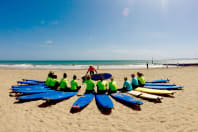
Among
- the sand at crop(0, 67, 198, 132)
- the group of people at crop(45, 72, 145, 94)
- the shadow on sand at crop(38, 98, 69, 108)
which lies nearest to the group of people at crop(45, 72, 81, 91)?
A: the group of people at crop(45, 72, 145, 94)

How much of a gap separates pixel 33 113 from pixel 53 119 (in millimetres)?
1123

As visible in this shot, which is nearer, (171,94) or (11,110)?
(11,110)

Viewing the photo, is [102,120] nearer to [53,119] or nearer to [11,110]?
[53,119]

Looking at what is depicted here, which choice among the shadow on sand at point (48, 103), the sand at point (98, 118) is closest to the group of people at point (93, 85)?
the sand at point (98, 118)

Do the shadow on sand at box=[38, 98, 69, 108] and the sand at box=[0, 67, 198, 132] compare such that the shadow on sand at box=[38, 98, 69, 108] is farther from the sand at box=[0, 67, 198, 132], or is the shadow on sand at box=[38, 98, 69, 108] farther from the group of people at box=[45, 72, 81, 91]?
the group of people at box=[45, 72, 81, 91]

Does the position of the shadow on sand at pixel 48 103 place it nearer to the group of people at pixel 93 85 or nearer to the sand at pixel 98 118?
the sand at pixel 98 118

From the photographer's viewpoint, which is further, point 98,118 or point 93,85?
point 93,85

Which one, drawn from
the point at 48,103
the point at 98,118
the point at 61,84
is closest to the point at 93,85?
the point at 61,84

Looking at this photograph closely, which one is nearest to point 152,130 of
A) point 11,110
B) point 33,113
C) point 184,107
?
point 184,107

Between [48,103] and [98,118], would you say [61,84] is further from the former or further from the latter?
[98,118]

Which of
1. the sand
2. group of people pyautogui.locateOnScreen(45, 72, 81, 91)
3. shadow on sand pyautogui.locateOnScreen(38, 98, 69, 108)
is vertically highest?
group of people pyautogui.locateOnScreen(45, 72, 81, 91)

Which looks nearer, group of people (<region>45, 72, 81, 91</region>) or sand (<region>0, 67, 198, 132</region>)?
sand (<region>0, 67, 198, 132</region>)

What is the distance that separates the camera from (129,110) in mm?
4926

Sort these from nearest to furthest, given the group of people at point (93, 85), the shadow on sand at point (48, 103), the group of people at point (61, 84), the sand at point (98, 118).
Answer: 1. the sand at point (98, 118)
2. the shadow on sand at point (48, 103)
3. the group of people at point (93, 85)
4. the group of people at point (61, 84)
